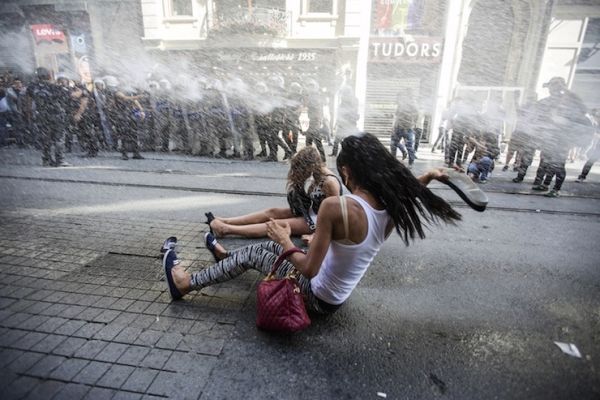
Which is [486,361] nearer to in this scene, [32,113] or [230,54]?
[32,113]

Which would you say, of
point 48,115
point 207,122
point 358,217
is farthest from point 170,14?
point 358,217

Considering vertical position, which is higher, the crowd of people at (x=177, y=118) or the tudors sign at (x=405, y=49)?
the tudors sign at (x=405, y=49)

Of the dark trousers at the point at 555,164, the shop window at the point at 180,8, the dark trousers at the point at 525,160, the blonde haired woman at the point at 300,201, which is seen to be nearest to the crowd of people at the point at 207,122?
the dark trousers at the point at 525,160

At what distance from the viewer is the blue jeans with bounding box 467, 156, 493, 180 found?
26.1 feet

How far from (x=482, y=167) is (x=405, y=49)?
949 cm

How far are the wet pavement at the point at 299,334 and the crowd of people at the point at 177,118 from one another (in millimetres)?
4933

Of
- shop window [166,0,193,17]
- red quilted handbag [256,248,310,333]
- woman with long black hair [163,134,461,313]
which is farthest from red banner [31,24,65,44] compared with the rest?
red quilted handbag [256,248,310,333]

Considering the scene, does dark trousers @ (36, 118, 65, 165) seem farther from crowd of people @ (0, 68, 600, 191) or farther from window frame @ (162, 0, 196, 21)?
window frame @ (162, 0, 196, 21)

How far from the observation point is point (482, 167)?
7.96 meters

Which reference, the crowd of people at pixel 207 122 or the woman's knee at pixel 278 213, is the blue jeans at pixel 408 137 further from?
the woman's knee at pixel 278 213

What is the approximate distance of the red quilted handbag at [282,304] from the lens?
2.44m

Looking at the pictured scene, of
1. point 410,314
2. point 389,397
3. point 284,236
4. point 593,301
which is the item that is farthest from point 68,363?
point 593,301

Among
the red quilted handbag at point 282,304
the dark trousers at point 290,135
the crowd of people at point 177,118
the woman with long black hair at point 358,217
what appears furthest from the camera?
the dark trousers at point 290,135

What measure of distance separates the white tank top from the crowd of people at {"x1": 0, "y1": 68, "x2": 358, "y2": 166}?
274 inches
